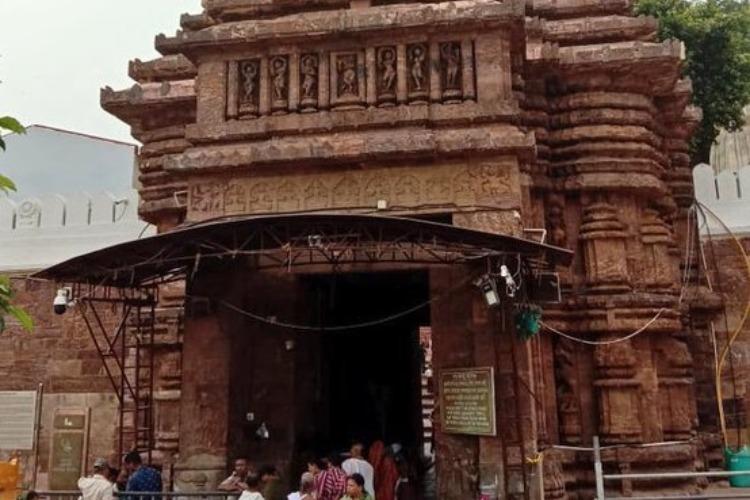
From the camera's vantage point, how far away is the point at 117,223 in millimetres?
14227

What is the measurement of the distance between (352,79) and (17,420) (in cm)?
879

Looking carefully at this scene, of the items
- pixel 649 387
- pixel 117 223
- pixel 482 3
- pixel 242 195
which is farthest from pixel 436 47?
pixel 117 223

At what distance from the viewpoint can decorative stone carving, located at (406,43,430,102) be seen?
9.62 meters

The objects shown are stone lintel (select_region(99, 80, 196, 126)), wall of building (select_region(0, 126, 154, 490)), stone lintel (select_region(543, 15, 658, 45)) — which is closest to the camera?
stone lintel (select_region(543, 15, 658, 45))

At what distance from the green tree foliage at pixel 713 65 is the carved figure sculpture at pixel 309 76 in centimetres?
1216

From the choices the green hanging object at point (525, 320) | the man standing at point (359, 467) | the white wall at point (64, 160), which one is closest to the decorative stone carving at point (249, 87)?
the green hanging object at point (525, 320)

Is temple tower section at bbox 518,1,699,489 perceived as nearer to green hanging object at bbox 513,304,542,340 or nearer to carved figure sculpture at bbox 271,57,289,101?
green hanging object at bbox 513,304,542,340

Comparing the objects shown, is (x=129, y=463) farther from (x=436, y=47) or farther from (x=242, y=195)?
(x=436, y=47)

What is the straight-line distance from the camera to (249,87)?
33.1 ft

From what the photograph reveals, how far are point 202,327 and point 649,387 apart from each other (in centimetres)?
574

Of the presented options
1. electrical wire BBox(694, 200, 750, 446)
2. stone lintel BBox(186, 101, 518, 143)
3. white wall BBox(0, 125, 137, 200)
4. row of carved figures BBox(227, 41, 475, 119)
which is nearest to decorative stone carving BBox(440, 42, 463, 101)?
row of carved figures BBox(227, 41, 475, 119)

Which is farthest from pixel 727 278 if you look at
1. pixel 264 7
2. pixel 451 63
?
pixel 264 7

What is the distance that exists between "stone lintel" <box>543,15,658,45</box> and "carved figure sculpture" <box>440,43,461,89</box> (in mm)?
2393

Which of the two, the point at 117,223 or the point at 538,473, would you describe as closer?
the point at 538,473
